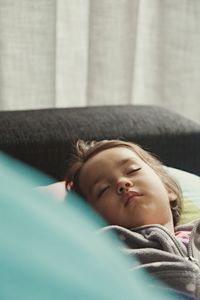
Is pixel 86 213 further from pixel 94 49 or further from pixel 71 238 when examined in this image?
pixel 94 49

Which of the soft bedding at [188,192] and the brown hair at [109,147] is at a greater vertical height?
the brown hair at [109,147]

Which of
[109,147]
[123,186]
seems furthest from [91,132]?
[123,186]

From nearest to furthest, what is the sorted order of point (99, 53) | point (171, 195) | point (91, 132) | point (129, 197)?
1. point (129, 197)
2. point (171, 195)
3. point (91, 132)
4. point (99, 53)

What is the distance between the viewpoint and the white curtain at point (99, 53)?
165 cm

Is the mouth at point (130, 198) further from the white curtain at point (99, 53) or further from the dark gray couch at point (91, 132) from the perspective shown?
the white curtain at point (99, 53)

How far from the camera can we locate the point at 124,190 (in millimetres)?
1086

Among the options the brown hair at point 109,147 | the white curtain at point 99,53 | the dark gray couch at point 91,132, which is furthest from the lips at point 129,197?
the white curtain at point 99,53

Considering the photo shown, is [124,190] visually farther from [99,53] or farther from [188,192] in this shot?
[99,53]

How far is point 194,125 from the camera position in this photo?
4.87 feet

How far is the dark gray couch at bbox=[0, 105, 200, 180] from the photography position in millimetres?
1322

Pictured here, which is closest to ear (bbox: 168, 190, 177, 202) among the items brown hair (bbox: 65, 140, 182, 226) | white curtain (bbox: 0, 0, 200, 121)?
brown hair (bbox: 65, 140, 182, 226)

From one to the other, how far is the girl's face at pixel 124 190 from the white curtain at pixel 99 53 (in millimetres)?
590

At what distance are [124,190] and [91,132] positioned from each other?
0.31 m

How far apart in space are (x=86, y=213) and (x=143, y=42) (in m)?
1.18
